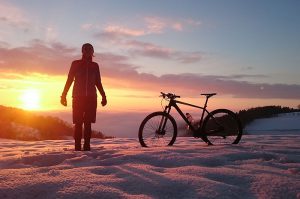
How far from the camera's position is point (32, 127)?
18641 millimetres

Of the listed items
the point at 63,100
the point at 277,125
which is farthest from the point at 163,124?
the point at 277,125

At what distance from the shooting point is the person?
366 inches

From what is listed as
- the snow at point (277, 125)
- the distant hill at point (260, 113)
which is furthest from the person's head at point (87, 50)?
the distant hill at point (260, 113)

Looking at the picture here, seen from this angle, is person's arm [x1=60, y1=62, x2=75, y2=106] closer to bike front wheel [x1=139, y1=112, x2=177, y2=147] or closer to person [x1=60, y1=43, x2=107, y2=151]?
person [x1=60, y1=43, x2=107, y2=151]

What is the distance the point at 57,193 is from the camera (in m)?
4.39

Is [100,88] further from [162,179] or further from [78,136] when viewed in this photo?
[162,179]

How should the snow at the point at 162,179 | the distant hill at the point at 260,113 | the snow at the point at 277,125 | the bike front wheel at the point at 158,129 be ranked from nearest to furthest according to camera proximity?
the snow at the point at 162,179 < the bike front wheel at the point at 158,129 < the snow at the point at 277,125 < the distant hill at the point at 260,113

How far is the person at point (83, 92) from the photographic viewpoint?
9.30 metres

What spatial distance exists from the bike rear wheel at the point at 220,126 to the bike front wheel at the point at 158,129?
0.79 m

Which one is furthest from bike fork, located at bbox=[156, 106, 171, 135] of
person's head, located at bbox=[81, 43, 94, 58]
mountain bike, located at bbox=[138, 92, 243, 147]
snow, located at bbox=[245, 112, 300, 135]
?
snow, located at bbox=[245, 112, 300, 135]

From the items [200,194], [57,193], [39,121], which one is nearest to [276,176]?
[200,194]

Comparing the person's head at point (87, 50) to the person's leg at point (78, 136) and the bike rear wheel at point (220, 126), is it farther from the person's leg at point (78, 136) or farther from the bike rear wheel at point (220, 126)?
the bike rear wheel at point (220, 126)

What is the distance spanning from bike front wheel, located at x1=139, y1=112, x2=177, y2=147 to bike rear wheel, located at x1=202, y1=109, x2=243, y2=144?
79 cm

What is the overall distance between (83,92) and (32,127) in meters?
10.2
